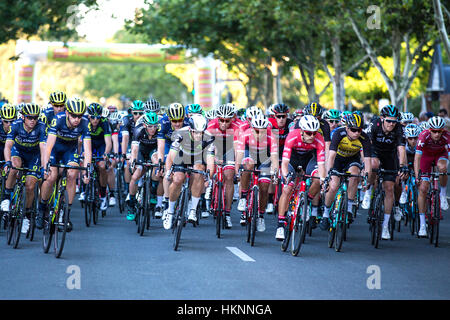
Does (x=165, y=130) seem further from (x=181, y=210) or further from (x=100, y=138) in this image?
(x=100, y=138)

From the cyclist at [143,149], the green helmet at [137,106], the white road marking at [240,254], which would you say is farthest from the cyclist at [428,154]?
the green helmet at [137,106]

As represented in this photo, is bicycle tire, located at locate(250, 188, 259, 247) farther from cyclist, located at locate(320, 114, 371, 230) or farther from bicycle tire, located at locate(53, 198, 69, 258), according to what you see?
bicycle tire, located at locate(53, 198, 69, 258)

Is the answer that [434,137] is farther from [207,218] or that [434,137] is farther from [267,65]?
[267,65]

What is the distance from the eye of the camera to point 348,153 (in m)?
13.9

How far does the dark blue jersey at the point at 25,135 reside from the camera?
1310cm

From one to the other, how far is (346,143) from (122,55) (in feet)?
110

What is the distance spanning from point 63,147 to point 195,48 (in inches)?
1147

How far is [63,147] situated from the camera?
43.4 ft

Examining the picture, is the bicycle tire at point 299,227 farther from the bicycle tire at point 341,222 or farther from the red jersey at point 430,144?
the red jersey at point 430,144

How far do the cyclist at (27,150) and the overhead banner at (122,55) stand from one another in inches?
1250

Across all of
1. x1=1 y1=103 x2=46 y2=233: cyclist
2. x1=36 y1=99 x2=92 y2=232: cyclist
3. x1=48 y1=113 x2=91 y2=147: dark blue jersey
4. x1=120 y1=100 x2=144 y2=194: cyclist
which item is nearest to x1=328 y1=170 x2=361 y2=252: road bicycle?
x1=36 y1=99 x2=92 y2=232: cyclist

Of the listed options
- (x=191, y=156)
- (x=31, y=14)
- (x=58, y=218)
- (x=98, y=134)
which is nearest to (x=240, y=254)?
(x=191, y=156)
